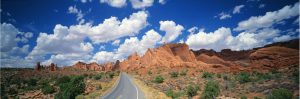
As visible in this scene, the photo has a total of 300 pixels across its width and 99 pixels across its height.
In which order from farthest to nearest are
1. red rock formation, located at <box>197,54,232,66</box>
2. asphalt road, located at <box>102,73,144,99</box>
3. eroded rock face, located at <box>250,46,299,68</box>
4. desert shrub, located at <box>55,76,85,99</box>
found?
1. red rock formation, located at <box>197,54,232,66</box>
2. eroded rock face, located at <box>250,46,299,68</box>
3. asphalt road, located at <box>102,73,144,99</box>
4. desert shrub, located at <box>55,76,85,99</box>

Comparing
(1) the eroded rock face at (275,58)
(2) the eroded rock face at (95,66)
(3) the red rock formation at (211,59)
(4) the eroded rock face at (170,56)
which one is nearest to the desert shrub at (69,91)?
(1) the eroded rock face at (275,58)

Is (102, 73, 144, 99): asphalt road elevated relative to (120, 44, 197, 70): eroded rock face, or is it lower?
lower

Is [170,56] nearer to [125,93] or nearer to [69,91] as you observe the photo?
[125,93]

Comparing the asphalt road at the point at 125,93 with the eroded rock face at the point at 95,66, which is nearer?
the asphalt road at the point at 125,93

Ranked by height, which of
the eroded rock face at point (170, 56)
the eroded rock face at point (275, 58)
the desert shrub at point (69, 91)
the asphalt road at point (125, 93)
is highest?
the eroded rock face at point (170, 56)

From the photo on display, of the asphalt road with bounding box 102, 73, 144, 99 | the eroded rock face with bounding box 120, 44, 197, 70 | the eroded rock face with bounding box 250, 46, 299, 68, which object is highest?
the eroded rock face with bounding box 120, 44, 197, 70

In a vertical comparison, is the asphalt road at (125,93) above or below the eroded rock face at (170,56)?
below

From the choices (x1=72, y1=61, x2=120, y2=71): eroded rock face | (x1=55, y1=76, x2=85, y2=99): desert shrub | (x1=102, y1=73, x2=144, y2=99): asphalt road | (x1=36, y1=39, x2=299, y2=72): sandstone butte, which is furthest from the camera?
(x1=72, y1=61, x2=120, y2=71): eroded rock face

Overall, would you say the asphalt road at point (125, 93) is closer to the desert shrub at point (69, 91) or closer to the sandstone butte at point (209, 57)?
the desert shrub at point (69, 91)

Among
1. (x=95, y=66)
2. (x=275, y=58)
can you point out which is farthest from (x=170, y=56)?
(x=95, y=66)

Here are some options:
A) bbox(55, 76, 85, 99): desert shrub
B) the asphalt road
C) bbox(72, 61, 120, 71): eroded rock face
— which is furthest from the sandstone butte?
bbox(72, 61, 120, 71): eroded rock face

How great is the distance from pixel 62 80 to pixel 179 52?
55709mm

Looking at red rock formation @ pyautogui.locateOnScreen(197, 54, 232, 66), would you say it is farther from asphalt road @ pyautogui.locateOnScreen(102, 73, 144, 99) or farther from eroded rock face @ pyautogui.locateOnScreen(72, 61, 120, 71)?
eroded rock face @ pyautogui.locateOnScreen(72, 61, 120, 71)

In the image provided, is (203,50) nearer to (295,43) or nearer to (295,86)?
(295,43)
